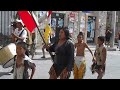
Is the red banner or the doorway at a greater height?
the red banner

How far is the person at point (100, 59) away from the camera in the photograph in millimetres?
8281

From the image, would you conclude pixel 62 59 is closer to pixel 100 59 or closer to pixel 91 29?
pixel 100 59

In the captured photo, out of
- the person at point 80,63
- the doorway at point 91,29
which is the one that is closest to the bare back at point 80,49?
the person at point 80,63

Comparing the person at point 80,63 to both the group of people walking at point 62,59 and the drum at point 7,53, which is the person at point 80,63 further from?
the drum at point 7,53

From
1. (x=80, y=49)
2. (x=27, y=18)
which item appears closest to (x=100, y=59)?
(x=80, y=49)

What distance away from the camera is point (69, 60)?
674 centimetres

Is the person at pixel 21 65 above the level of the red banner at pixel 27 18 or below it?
below

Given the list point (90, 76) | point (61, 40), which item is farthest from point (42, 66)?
point (61, 40)

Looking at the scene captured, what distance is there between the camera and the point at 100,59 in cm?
837

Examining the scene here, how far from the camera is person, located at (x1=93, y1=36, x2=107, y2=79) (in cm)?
828

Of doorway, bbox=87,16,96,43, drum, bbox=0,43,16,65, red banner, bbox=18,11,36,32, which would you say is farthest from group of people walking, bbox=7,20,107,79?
doorway, bbox=87,16,96,43

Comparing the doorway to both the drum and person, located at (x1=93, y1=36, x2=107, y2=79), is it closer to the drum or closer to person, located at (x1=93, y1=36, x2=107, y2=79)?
the drum

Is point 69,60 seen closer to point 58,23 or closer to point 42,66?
point 42,66
